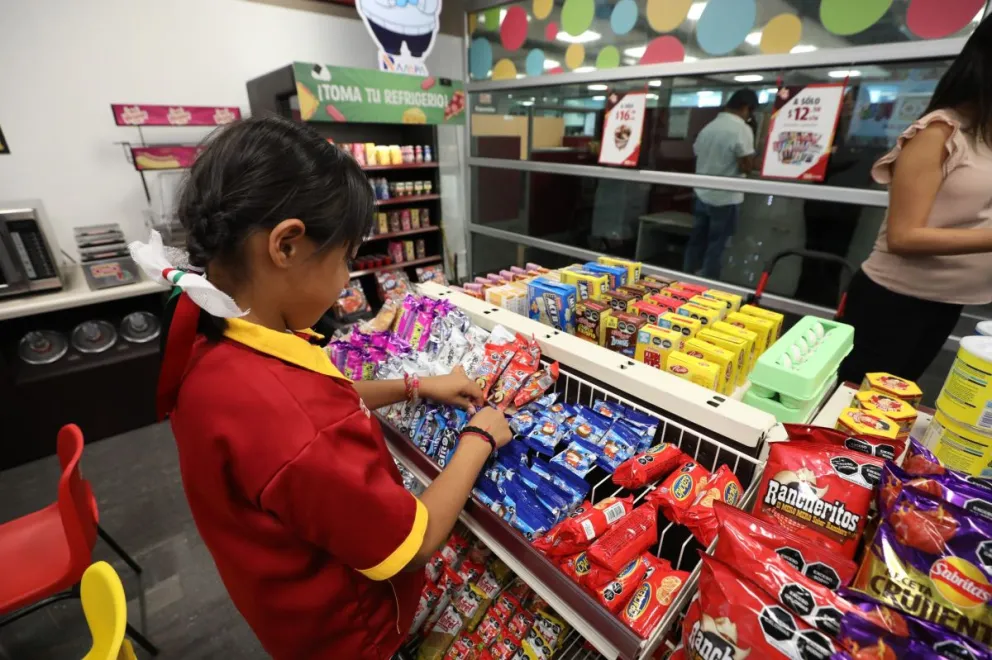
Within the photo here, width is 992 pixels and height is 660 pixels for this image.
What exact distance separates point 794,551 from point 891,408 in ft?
1.62

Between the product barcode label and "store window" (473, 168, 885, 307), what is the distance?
259 cm

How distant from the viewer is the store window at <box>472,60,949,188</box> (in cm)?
238

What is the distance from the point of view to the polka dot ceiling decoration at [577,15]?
3.50 metres

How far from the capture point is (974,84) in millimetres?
1271

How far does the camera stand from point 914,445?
72cm

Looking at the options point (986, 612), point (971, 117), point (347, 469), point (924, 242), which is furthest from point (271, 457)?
point (971, 117)

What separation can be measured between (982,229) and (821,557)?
1292 millimetres

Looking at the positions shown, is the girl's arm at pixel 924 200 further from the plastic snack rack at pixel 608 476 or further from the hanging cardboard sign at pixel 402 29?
the hanging cardboard sign at pixel 402 29

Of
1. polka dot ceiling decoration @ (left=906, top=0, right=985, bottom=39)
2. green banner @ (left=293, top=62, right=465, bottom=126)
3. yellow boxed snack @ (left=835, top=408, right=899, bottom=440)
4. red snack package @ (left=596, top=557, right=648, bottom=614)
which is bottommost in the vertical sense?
red snack package @ (left=596, top=557, right=648, bottom=614)

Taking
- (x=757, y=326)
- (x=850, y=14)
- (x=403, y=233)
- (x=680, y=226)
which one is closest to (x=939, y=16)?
(x=850, y=14)

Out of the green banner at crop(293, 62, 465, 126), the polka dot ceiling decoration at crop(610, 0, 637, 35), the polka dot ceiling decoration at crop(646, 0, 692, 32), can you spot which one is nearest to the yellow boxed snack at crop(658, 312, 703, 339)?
the polka dot ceiling decoration at crop(646, 0, 692, 32)

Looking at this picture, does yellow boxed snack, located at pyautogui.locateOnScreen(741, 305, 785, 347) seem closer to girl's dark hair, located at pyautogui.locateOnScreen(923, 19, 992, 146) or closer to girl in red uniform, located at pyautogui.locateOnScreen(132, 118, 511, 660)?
girl's dark hair, located at pyautogui.locateOnScreen(923, 19, 992, 146)

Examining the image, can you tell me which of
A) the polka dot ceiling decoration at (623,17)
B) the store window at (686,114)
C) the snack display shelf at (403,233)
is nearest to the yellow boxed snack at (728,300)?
the store window at (686,114)

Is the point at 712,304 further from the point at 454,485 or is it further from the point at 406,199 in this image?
the point at 406,199
